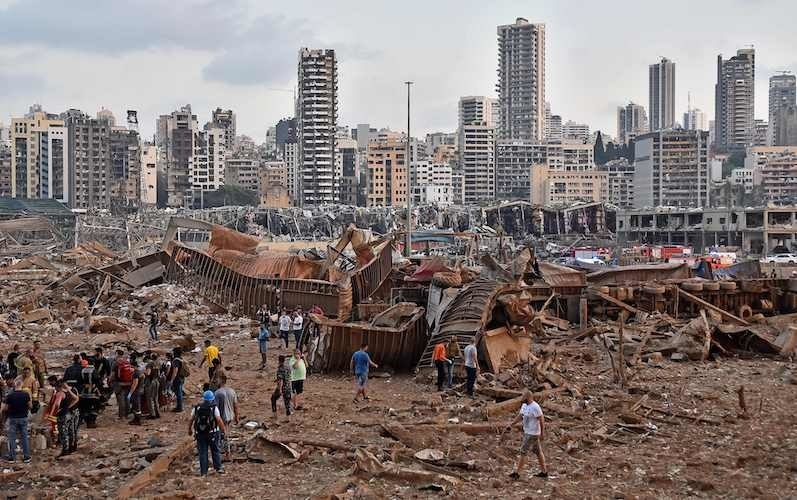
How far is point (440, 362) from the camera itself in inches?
587

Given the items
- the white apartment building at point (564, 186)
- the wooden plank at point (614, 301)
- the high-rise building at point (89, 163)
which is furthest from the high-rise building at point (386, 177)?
the wooden plank at point (614, 301)

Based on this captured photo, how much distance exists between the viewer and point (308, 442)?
11.2 m

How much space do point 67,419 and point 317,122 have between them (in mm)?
124594

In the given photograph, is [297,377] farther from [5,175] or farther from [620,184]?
[620,184]

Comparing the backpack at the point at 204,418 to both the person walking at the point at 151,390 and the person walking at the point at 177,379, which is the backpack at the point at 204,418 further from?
the person walking at the point at 177,379

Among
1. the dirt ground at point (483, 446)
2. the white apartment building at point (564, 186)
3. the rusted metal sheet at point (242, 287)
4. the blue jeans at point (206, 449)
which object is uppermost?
the white apartment building at point (564, 186)

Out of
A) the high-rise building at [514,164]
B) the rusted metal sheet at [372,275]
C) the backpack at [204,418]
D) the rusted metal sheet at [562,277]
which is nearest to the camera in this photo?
the backpack at [204,418]

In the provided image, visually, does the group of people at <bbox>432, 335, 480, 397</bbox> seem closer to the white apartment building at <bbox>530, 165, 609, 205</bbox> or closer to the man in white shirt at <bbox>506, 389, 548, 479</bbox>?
the man in white shirt at <bbox>506, 389, 548, 479</bbox>

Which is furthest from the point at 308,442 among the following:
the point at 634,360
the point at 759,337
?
the point at 759,337

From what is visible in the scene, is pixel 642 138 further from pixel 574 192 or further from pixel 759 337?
pixel 759 337

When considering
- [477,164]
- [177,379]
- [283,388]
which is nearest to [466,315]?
[283,388]

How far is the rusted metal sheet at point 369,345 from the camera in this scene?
1681 cm

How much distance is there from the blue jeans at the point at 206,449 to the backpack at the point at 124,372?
312 cm

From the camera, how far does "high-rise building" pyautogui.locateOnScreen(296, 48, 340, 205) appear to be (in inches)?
5192
